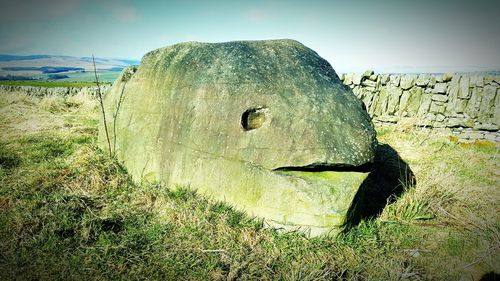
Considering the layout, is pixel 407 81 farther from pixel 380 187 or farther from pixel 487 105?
pixel 380 187

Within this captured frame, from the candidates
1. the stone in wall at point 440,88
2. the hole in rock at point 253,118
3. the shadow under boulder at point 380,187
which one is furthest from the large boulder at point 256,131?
the stone in wall at point 440,88

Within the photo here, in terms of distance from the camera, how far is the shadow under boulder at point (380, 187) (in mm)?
3724

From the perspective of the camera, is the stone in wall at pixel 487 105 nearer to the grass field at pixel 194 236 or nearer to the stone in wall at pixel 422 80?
the stone in wall at pixel 422 80

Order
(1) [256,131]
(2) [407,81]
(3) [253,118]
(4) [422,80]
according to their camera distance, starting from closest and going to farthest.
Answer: (1) [256,131], (3) [253,118], (4) [422,80], (2) [407,81]

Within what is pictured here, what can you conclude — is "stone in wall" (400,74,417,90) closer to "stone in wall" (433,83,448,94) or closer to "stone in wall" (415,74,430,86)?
"stone in wall" (415,74,430,86)

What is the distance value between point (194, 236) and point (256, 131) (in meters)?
1.54

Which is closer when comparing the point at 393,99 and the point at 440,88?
the point at 440,88

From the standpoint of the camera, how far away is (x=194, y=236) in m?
3.53

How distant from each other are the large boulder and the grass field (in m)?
0.33

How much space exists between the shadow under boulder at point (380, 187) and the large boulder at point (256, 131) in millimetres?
270

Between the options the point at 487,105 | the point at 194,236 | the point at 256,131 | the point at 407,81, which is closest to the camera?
the point at 194,236

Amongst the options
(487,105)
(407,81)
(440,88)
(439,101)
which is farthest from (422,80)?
(487,105)

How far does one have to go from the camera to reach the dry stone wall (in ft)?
28.3

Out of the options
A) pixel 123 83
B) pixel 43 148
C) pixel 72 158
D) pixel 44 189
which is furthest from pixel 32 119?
pixel 44 189
